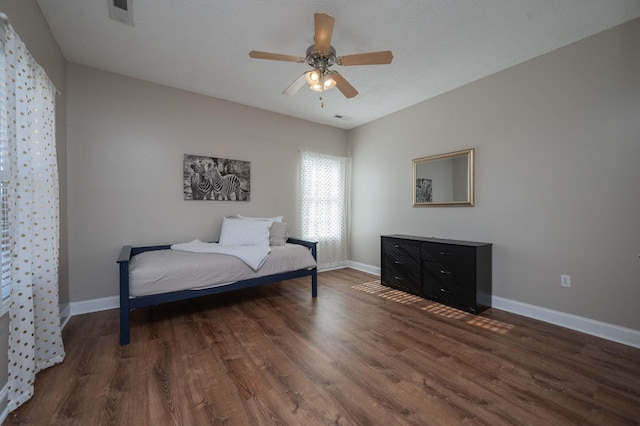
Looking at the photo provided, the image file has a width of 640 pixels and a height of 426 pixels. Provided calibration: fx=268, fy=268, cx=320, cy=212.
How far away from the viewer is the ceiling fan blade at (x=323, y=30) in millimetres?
1791

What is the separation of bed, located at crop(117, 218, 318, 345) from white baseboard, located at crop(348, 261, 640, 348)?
2.16 meters

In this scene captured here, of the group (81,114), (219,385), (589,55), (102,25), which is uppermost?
(102,25)

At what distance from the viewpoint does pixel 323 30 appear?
6.25 feet

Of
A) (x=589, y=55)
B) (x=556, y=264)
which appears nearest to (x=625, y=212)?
(x=556, y=264)

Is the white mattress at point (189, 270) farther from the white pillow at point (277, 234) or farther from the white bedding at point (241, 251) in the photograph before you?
the white pillow at point (277, 234)

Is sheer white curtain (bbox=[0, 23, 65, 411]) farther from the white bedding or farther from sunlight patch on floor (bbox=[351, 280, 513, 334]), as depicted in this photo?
sunlight patch on floor (bbox=[351, 280, 513, 334])

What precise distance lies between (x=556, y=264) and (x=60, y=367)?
4209 millimetres

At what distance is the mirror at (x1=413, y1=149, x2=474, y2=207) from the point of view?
3.29m

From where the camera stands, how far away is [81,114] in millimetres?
2885

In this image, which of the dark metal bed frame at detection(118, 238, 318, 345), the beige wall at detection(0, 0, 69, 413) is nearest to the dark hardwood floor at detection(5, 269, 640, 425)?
the dark metal bed frame at detection(118, 238, 318, 345)

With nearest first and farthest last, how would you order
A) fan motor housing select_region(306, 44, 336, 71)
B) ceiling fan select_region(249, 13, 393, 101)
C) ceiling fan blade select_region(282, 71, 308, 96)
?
ceiling fan select_region(249, 13, 393, 101) < fan motor housing select_region(306, 44, 336, 71) < ceiling fan blade select_region(282, 71, 308, 96)

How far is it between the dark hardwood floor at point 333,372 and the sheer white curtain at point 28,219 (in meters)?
0.20

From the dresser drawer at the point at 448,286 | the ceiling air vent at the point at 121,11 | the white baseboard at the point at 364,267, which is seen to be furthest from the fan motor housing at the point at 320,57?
the white baseboard at the point at 364,267

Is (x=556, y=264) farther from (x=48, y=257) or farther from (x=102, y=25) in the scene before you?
(x=102, y=25)
